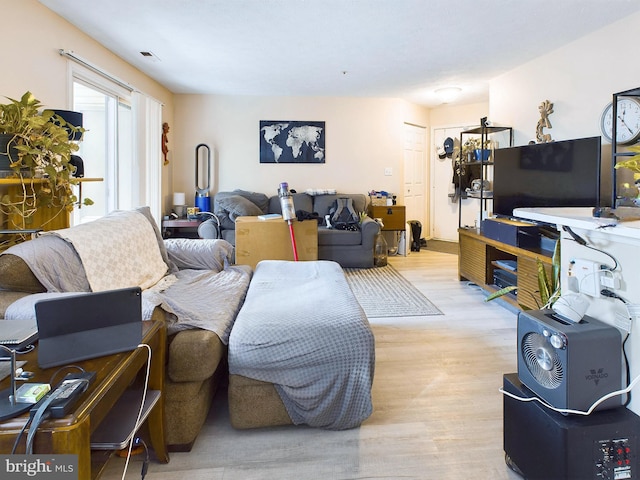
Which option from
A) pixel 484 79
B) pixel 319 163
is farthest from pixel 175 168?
pixel 484 79

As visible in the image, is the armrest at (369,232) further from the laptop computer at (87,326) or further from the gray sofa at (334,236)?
the laptop computer at (87,326)

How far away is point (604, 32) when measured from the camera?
341 cm

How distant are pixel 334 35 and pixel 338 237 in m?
2.44

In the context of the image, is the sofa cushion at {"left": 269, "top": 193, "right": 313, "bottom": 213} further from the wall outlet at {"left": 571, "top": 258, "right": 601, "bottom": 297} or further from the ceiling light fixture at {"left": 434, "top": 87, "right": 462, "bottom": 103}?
the wall outlet at {"left": 571, "top": 258, "right": 601, "bottom": 297}

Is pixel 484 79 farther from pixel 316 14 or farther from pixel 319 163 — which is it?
pixel 316 14

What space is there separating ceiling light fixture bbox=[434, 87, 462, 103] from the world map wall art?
168 centimetres

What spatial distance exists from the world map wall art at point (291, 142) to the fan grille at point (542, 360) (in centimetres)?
510

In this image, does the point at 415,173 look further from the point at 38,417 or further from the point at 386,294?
the point at 38,417

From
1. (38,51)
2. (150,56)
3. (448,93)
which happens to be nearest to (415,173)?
(448,93)

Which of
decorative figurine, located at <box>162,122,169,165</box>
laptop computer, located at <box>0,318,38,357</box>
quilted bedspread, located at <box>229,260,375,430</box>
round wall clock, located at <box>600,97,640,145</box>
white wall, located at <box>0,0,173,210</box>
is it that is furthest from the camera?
decorative figurine, located at <box>162,122,169,165</box>

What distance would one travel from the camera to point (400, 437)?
184 centimetres

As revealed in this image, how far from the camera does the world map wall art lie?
20.3 ft

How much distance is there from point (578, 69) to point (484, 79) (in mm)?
1510

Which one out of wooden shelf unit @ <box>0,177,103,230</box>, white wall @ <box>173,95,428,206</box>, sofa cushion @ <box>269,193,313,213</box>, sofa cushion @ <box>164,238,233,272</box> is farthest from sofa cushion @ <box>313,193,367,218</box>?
wooden shelf unit @ <box>0,177,103,230</box>
